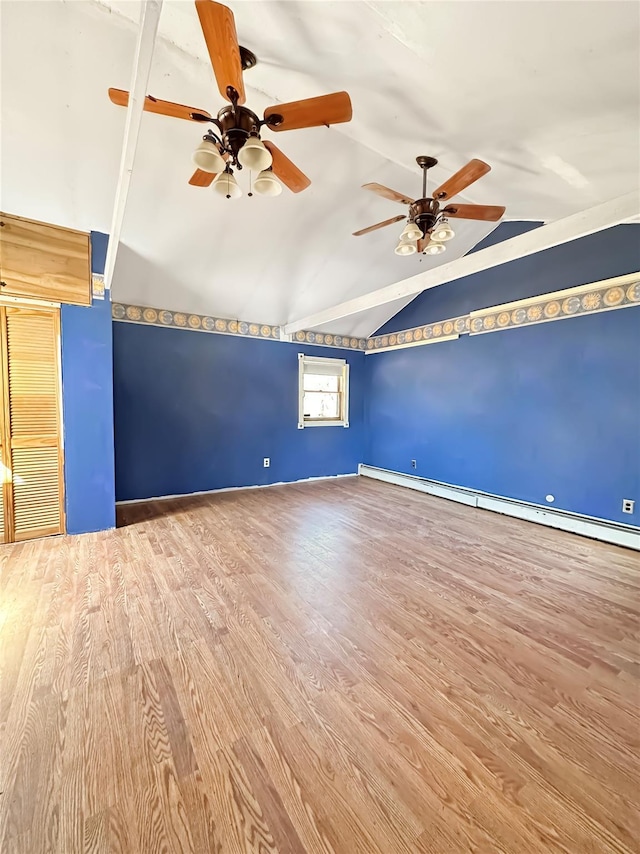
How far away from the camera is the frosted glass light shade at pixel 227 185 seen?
6.55ft

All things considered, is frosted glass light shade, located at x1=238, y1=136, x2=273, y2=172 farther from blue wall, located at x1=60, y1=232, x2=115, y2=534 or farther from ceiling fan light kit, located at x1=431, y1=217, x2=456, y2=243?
blue wall, located at x1=60, y1=232, x2=115, y2=534

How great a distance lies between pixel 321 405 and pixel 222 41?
5211 mm

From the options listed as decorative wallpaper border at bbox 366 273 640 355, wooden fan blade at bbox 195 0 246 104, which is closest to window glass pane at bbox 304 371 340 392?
decorative wallpaper border at bbox 366 273 640 355

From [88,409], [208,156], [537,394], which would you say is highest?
[208,156]

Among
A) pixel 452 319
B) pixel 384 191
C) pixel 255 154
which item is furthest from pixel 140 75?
pixel 452 319

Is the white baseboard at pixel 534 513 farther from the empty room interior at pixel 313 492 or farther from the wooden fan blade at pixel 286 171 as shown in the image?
the wooden fan blade at pixel 286 171

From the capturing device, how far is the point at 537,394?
4.06 meters

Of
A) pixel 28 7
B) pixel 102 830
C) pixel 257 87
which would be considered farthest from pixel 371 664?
pixel 28 7

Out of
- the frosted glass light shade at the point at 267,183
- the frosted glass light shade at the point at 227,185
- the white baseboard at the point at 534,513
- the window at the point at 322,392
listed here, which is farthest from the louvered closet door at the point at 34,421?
the white baseboard at the point at 534,513

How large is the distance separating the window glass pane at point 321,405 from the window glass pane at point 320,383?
92mm

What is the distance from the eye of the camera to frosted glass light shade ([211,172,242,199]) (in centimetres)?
200

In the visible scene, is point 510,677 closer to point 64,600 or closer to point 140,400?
point 64,600

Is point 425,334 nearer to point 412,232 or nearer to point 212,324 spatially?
point 412,232

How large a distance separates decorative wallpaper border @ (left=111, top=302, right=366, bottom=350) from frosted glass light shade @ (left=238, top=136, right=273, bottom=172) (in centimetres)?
342
